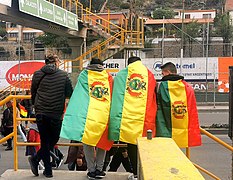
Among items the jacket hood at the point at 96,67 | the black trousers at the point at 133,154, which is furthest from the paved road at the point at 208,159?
the jacket hood at the point at 96,67

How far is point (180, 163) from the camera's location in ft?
8.55

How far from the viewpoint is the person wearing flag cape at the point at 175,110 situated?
516 centimetres

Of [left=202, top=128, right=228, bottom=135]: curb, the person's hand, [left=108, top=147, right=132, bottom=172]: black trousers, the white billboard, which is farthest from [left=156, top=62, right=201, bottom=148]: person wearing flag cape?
the white billboard

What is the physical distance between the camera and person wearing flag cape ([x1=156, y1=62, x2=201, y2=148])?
516 cm

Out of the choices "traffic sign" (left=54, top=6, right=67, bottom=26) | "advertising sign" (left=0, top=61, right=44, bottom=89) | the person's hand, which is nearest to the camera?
the person's hand

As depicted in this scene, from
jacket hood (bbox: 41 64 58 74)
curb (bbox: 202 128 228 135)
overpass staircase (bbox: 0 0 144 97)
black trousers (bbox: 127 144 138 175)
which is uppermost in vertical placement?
overpass staircase (bbox: 0 0 144 97)

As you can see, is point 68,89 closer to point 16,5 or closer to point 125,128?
point 125,128

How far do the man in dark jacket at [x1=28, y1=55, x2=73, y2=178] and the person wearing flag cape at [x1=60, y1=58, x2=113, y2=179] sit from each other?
0.20 meters

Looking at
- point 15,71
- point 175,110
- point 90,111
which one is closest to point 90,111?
point 90,111

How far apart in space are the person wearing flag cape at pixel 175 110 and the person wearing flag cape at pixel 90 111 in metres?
0.66

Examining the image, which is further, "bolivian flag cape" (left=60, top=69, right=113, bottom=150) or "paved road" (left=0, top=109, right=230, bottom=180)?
"paved road" (left=0, top=109, right=230, bottom=180)

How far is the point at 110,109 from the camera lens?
5.10 metres

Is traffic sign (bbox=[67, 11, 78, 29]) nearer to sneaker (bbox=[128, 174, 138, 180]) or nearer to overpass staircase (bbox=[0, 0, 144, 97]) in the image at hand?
overpass staircase (bbox=[0, 0, 144, 97])

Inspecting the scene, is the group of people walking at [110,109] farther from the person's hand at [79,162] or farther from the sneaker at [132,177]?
the person's hand at [79,162]
